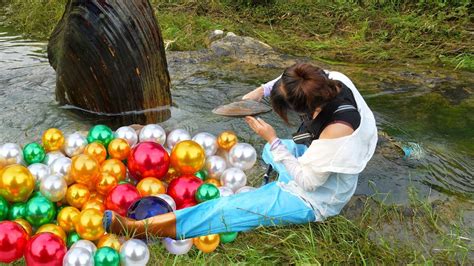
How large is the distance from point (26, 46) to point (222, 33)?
3136mm

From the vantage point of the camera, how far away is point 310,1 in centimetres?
1006

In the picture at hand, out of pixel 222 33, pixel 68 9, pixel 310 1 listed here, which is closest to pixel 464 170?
pixel 68 9

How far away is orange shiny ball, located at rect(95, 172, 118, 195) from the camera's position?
3.44 metres

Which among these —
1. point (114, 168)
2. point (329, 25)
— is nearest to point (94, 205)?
point (114, 168)

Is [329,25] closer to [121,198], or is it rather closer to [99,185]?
[99,185]

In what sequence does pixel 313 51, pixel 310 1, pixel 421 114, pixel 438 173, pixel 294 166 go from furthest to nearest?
pixel 310 1, pixel 313 51, pixel 421 114, pixel 438 173, pixel 294 166

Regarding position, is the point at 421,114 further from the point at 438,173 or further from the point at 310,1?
the point at 310,1

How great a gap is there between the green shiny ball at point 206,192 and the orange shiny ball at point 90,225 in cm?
67

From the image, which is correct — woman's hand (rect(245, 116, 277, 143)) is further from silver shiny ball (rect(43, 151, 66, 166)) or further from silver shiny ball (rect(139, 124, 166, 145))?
silver shiny ball (rect(43, 151, 66, 166))

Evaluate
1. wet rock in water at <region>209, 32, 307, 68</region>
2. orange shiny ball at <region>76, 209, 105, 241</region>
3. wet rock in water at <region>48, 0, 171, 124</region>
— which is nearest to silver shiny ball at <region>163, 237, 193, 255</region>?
orange shiny ball at <region>76, 209, 105, 241</region>

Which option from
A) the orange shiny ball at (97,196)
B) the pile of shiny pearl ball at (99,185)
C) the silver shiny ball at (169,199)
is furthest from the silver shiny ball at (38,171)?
the silver shiny ball at (169,199)

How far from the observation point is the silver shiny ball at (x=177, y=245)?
3.12 metres

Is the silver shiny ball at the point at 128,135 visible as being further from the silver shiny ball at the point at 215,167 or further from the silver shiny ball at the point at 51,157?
the silver shiny ball at the point at 215,167

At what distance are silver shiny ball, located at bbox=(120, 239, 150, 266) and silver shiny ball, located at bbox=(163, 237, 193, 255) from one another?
0.76ft
